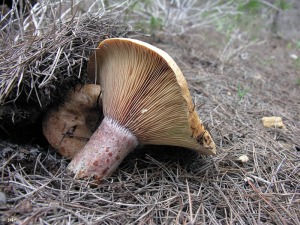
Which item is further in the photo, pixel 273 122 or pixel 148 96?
pixel 273 122

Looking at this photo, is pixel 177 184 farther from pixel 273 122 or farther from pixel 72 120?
pixel 273 122

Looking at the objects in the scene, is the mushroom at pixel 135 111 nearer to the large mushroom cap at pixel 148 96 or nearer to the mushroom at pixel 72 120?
the large mushroom cap at pixel 148 96

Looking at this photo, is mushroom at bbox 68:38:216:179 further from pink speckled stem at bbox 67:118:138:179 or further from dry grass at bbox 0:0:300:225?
dry grass at bbox 0:0:300:225

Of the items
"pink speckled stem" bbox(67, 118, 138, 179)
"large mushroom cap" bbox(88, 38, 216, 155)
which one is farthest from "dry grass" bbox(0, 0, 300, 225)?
"large mushroom cap" bbox(88, 38, 216, 155)

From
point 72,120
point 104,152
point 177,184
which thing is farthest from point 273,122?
point 72,120

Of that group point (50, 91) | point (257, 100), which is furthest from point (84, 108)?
point (257, 100)

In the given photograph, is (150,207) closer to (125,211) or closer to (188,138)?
(125,211)
